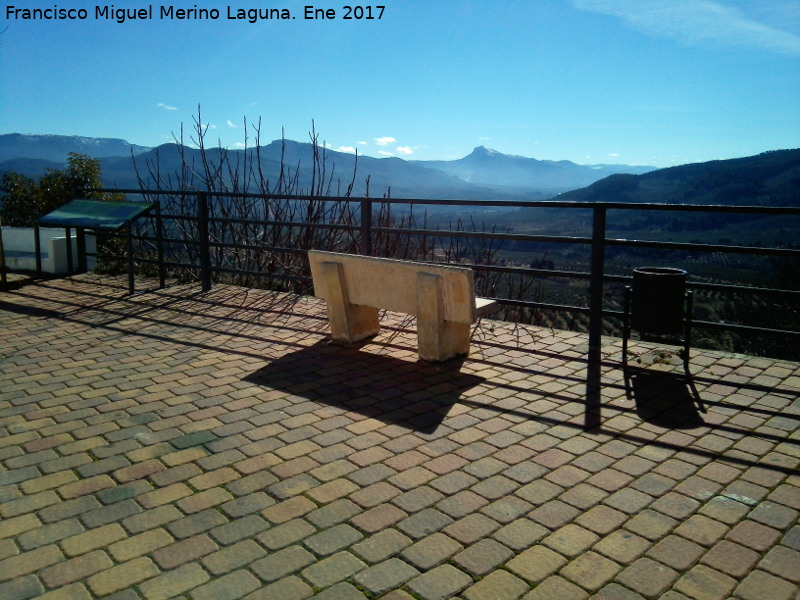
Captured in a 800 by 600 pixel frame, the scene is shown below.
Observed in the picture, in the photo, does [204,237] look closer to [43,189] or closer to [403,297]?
[403,297]

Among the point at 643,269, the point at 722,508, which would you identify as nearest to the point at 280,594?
the point at 722,508

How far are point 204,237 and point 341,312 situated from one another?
3.30 metres

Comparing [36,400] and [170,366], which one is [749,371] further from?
[36,400]

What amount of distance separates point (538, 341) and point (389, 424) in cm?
240

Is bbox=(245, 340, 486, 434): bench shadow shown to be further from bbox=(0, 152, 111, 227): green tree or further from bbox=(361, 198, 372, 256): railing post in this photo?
bbox=(0, 152, 111, 227): green tree

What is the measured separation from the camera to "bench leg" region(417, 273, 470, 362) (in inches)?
190

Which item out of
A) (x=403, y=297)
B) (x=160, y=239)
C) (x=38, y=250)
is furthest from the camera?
(x=38, y=250)

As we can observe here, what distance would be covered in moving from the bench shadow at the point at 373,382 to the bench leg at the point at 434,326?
0.10 metres

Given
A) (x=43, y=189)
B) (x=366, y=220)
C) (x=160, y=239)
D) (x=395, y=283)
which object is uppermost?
(x=43, y=189)

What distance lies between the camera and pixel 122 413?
3.96m

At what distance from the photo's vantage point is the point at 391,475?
10.3 ft

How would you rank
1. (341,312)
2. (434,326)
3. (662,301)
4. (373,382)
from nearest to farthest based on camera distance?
(373,382) < (662,301) < (434,326) < (341,312)

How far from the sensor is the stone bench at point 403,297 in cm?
476

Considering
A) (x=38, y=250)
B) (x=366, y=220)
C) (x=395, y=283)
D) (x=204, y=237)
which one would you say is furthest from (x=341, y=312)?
(x=38, y=250)
